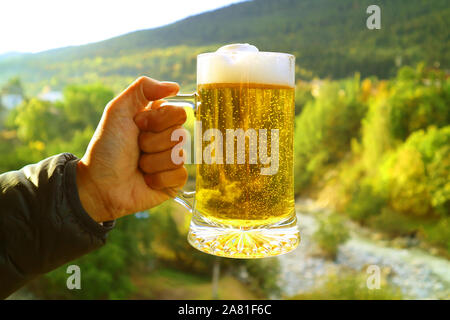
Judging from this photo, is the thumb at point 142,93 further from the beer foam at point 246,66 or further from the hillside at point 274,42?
the hillside at point 274,42

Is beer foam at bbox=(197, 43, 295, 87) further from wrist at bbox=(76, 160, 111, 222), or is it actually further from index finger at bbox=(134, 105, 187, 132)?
wrist at bbox=(76, 160, 111, 222)

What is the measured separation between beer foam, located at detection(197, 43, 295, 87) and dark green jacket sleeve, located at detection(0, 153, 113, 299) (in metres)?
0.30

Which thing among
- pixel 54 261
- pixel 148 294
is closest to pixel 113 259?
pixel 148 294

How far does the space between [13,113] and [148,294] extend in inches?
53.1

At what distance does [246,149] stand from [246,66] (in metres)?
0.13

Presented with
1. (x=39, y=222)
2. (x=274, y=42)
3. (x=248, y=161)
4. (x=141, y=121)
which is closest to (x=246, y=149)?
(x=248, y=161)

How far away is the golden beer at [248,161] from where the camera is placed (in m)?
0.61

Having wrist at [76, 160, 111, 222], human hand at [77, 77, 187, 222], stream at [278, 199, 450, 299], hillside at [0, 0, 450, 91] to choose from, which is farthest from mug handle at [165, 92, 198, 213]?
stream at [278, 199, 450, 299]

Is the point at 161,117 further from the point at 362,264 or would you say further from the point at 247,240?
the point at 362,264

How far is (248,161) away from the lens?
0.62 m

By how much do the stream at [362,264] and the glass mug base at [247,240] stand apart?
6.03ft

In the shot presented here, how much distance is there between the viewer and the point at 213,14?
243 cm

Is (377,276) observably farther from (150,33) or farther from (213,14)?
(150,33)

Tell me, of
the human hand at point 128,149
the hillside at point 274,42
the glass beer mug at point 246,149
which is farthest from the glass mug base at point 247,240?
the hillside at point 274,42
